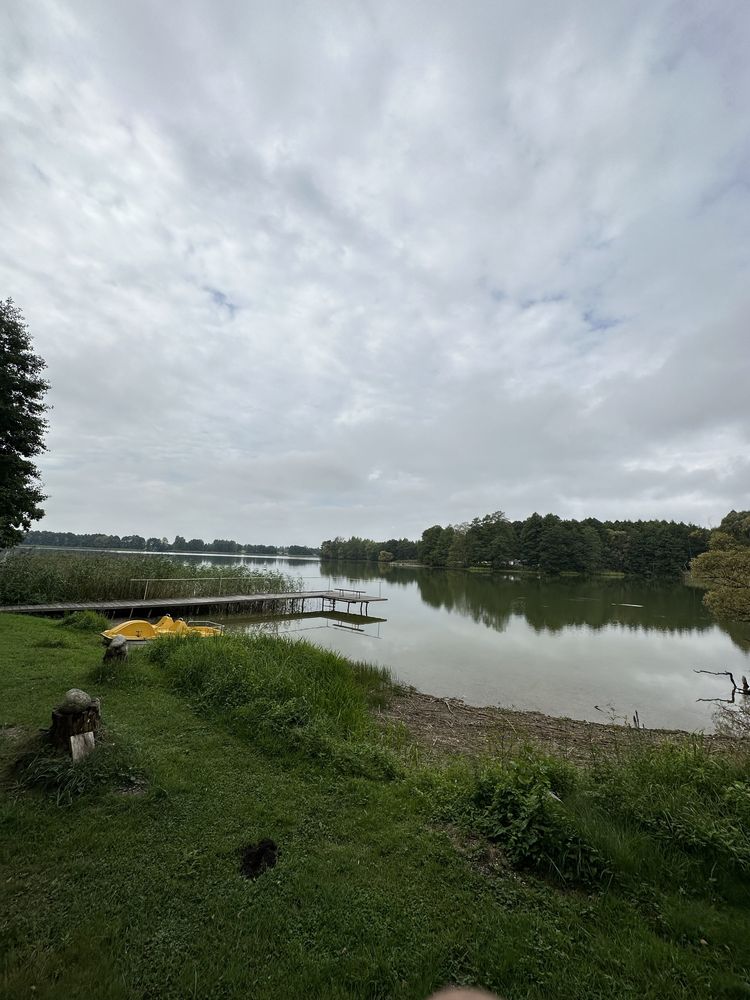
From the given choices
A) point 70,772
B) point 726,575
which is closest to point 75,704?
point 70,772

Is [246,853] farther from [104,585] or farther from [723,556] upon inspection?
[104,585]

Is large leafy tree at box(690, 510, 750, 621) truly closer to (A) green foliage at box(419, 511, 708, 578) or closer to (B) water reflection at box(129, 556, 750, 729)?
(B) water reflection at box(129, 556, 750, 729)

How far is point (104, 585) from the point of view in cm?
1673

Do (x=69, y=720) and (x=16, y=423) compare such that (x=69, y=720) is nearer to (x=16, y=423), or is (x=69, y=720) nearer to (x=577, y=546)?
(x=16, y=423)

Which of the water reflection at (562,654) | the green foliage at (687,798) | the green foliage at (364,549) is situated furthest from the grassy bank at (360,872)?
the green foliage at (364,549)

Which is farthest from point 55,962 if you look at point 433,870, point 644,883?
point 644,883

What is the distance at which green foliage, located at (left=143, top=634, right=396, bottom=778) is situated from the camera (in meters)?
4.53

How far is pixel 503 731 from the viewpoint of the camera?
7246mm

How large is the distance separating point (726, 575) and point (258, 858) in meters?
13.8

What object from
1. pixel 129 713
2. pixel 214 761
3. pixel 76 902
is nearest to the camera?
pixel 76 902

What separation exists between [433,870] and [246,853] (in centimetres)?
122

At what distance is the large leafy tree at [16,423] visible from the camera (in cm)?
900

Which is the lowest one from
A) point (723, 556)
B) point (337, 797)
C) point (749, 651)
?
point (749, 651)

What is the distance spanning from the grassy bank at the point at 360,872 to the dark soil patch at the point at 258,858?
61 mm
